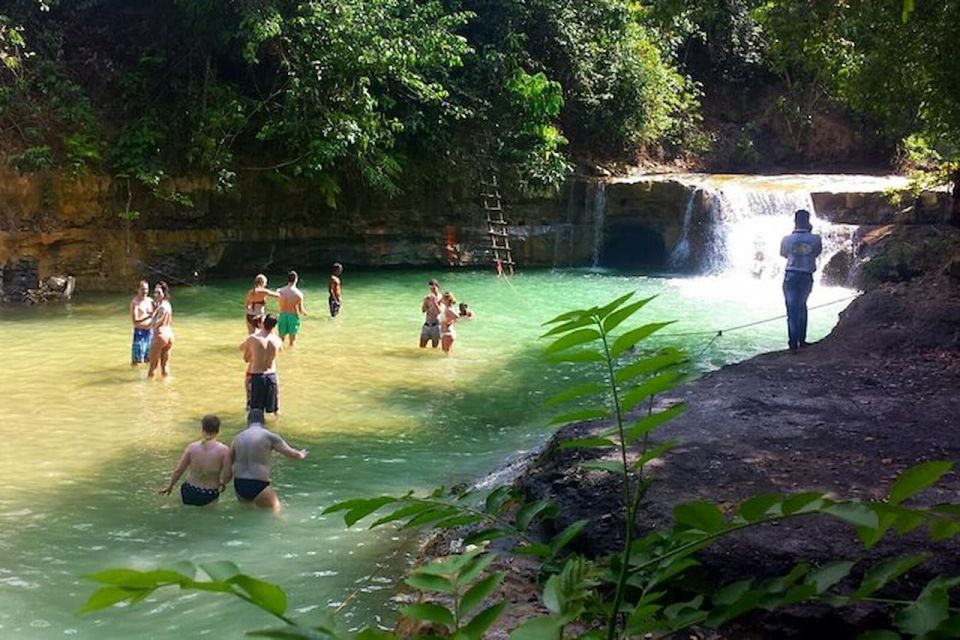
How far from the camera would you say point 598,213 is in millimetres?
25641

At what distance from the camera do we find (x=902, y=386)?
9.16 metres

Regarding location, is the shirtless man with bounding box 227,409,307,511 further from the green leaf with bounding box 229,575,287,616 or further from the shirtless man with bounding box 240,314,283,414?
the green leaf with bounding box 229,575,287,616

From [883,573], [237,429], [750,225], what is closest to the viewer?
[883,573]

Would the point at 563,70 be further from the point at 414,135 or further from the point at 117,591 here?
the point at 117,591

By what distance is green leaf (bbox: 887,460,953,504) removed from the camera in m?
1.51

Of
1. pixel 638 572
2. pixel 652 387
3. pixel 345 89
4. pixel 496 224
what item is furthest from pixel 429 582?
pixel 496 224

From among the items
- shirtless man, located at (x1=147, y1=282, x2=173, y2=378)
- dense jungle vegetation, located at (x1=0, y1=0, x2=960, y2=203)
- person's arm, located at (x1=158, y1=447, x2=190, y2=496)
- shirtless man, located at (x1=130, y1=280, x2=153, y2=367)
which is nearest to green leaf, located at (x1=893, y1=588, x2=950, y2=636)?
person's arm, located at (x1=158, y1=447, x2=190, y2=496)

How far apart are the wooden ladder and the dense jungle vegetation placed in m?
0.65

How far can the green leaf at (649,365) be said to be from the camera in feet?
5.96

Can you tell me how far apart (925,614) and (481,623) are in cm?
73

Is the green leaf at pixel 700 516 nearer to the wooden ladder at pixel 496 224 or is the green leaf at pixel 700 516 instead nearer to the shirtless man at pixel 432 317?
the shirtless man at pixel 432 317

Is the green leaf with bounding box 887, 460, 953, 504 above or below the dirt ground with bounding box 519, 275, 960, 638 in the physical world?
above

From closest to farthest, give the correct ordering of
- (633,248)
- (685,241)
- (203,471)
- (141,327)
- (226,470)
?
(203,471) < (226,470) < (141,327) < (685,241) < (633,248)

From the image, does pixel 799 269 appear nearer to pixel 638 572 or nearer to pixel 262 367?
pixel 262 367
